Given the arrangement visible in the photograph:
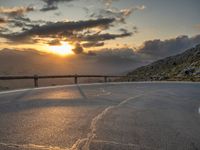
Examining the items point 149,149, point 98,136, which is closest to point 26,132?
point 98,136

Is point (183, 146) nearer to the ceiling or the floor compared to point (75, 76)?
nearer to the floor

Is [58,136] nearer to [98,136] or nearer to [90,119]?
[98,136]

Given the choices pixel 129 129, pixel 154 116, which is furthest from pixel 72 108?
pixel 129 129

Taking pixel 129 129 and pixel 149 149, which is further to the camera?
pixel 129 129

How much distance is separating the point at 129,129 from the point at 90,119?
5.55 feet

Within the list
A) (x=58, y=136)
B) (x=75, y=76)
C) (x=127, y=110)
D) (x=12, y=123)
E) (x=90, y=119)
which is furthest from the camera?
(x=75, y=76)

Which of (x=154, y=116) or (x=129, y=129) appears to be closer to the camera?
(x=129, y=129)

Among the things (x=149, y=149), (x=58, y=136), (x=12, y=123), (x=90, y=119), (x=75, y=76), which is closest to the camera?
(x=149, y=149)

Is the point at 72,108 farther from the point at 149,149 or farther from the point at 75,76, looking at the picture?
the point at 75,76

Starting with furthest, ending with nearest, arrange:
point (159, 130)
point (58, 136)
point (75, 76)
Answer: point (75, 76) < point (159, 130) < point (58, 136)

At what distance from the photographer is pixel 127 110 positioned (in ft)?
37.1

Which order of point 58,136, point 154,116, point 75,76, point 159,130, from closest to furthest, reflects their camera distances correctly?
1. point 58,136
2. point 159,130
3. point 154,116
4. point 75,76

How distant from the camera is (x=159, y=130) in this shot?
791cm

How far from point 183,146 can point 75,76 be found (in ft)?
74.8
